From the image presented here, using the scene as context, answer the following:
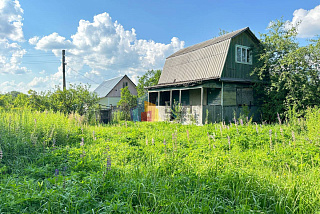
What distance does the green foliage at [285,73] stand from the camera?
39.7ft

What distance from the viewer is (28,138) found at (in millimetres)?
5074

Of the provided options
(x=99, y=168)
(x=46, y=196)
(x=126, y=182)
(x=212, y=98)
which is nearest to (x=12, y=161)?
(x=99, y=168)

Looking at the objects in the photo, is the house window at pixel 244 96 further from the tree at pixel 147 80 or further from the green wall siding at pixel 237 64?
the tree at pixel 147 80

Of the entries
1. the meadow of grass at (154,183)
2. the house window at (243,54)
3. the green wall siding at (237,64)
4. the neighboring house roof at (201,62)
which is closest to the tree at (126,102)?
the neighboring house roof at (201,62)

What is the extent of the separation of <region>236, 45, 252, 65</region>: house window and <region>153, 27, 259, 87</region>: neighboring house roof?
42.0 inches

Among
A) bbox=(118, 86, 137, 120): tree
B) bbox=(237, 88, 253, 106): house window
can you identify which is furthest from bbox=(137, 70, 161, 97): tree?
bbox=(237, 88, 253, 106): house window

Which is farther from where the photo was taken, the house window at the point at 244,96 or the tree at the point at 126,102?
the tree at the point at 126,102

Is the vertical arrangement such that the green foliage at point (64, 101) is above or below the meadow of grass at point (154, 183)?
above

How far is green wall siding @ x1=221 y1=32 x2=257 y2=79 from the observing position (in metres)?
13.9

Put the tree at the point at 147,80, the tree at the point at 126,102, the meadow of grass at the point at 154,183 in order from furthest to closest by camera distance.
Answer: the tree at the point at 147,80 < the tree at the point at 126,102 < the meadow of grass at the point at 154,183

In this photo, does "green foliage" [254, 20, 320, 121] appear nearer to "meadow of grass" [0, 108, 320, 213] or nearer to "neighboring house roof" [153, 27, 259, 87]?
"neighboring house roof" [153, 27, 259, 87]

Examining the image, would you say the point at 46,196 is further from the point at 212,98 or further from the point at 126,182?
the point at 212,98

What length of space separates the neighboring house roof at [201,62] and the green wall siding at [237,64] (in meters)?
0.35

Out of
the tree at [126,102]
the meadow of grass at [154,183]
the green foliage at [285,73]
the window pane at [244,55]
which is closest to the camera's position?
the meadow of grass at [154,183]
